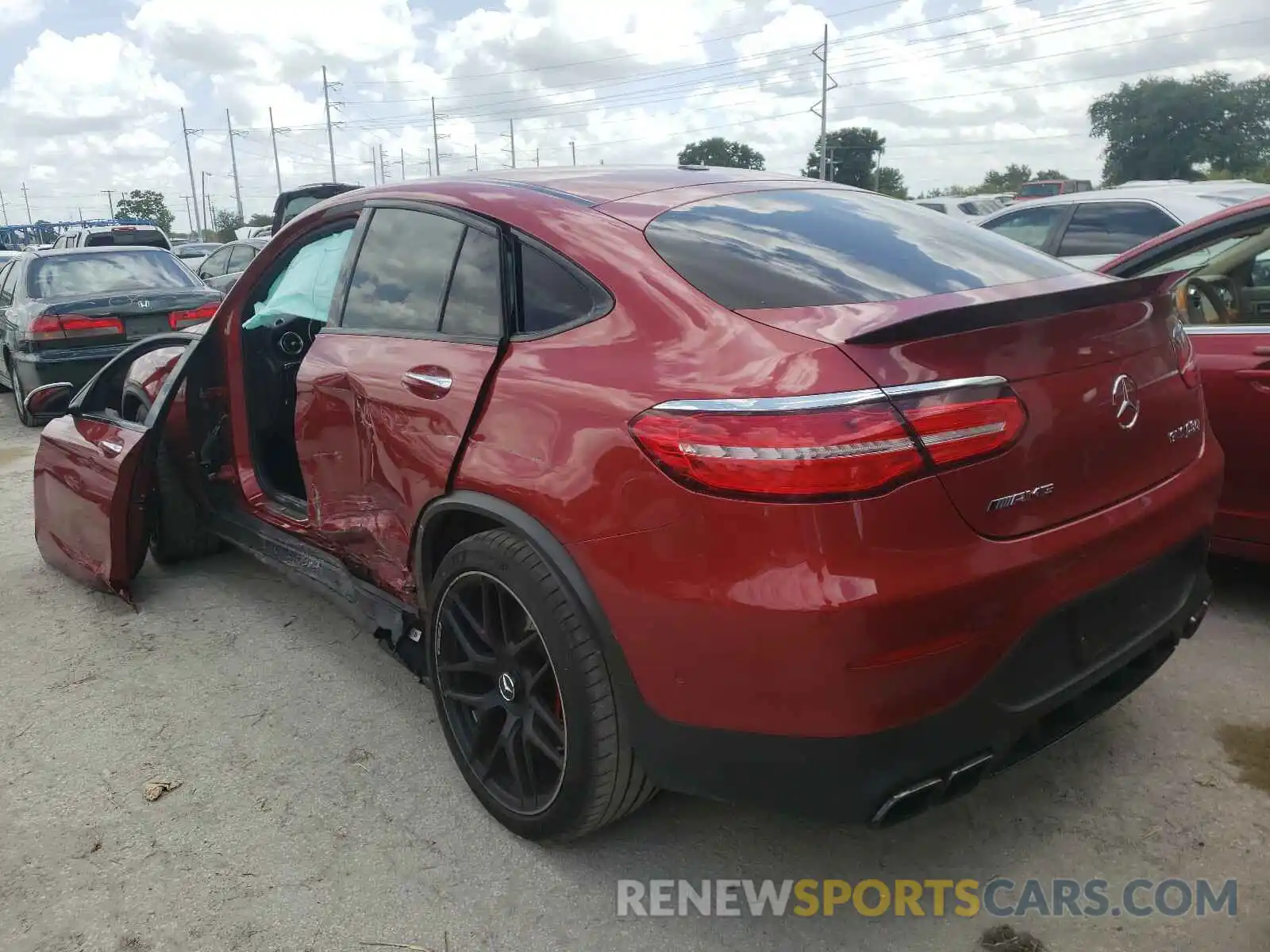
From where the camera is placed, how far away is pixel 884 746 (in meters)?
1.81

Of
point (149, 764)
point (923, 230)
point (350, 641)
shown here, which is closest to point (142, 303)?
point (350, 641)

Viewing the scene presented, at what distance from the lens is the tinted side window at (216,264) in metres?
14.8

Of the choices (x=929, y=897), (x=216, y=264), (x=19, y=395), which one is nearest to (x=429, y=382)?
(x=929, y=897)

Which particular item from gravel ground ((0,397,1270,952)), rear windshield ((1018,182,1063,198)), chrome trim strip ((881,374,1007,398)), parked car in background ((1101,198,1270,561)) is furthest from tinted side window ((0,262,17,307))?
rear windshield ((1018,182,1063,198))

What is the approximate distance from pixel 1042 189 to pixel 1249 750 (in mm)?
30282

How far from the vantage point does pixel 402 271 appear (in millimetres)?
2896

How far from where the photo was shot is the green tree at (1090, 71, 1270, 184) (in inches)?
2397

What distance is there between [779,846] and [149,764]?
1.87m

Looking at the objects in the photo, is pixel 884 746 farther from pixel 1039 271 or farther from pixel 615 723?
pixel 1039 271

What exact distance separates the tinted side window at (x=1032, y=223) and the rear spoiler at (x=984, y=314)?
5563 millimetres

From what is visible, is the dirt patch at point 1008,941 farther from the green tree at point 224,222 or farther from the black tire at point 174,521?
the green tree at point 224,222

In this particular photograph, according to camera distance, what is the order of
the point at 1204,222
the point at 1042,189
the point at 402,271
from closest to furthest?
the point at 402,271
the point at 1204,222
the point at 1042,189

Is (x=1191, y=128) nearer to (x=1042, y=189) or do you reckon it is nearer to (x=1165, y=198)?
(x=1042, y=189)

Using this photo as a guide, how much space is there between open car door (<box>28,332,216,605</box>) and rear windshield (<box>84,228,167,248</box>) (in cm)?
1528
